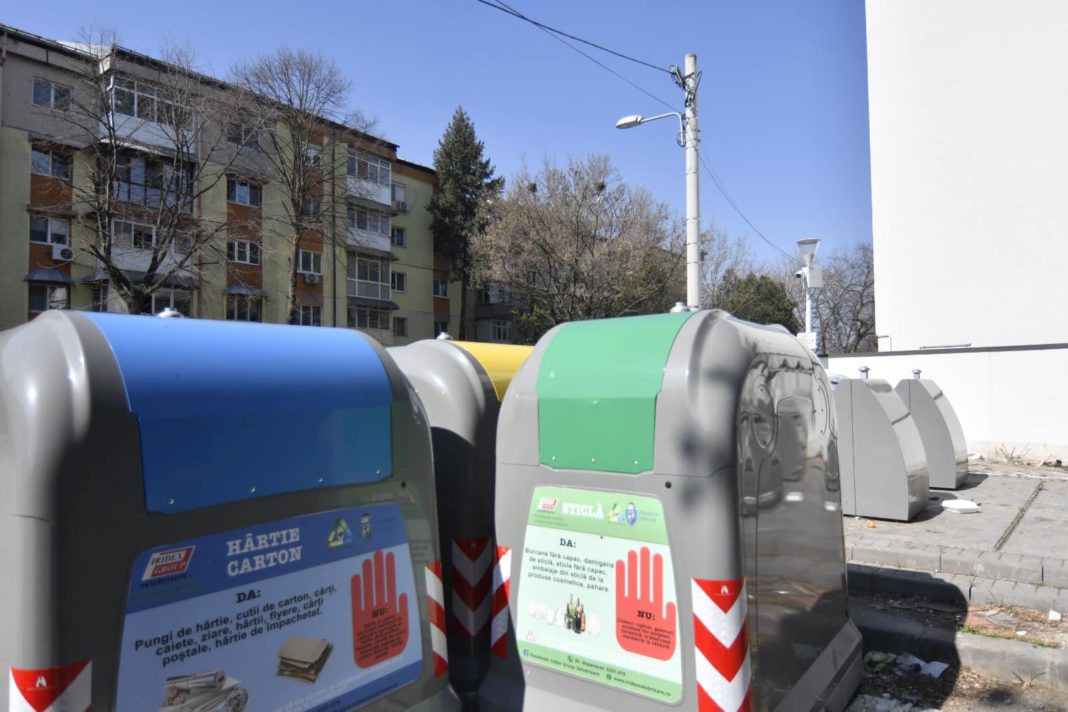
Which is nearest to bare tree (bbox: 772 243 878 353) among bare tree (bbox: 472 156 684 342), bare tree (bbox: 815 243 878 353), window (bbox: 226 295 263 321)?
bare tree (bbox: 815 243 878 353)

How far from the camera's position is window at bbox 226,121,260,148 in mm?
25714

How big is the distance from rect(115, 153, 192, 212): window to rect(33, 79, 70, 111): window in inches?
114

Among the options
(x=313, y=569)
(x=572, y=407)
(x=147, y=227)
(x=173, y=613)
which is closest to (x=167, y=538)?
(x=173, y=613)

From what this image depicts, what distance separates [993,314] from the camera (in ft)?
54.2

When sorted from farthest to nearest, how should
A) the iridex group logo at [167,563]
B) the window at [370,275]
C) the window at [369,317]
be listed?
the window at [369,317] < the window at [370,275] < the iridex group logo at [167,563]

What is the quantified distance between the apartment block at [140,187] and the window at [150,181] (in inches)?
2.3

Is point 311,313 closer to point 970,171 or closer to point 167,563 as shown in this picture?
point 970,171

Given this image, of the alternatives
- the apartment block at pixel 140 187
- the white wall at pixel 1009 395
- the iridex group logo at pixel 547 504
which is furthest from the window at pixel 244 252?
the iridex group logo at pixel 547 504

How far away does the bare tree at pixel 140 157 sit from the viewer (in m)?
22.5

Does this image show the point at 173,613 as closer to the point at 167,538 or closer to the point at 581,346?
the point at 167,538

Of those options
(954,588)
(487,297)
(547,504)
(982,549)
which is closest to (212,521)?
(547,504)

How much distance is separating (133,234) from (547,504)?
27.4 metres

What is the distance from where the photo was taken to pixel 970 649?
4301 millimetres

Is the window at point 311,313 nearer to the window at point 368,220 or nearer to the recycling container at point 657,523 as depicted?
the window at point 368,220
